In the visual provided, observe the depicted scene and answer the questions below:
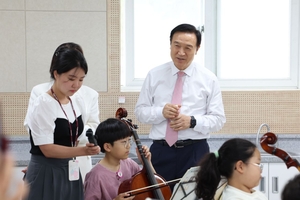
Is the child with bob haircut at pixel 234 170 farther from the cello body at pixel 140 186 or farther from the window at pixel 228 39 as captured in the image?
the window at pixel 228 39

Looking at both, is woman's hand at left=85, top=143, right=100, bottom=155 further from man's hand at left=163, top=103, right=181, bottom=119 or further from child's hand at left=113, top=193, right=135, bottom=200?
man's hand at left=163, top=103, right=181, bottom=119

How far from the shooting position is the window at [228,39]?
14.0 ft

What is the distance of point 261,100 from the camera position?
4113 mm

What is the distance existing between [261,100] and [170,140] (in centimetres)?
171

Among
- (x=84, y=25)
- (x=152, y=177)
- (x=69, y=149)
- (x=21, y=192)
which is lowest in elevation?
(x=152, y=177)

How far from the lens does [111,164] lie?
250 centimetres

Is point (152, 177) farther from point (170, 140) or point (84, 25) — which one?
point (84, 25)

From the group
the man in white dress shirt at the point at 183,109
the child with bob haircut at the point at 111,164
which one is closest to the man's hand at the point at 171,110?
the man in white dress shirt at the point at 183,109

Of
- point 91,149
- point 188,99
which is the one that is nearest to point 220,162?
point 91,149

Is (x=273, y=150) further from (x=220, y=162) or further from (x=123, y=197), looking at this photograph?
(x=123, y=197)

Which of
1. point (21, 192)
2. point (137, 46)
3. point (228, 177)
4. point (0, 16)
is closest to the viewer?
point (21, 192)

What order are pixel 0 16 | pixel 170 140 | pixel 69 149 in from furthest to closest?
pixel 0 16, pixel 170 140, pixel 69 149

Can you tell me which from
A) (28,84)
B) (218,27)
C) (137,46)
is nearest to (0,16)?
(28,84)

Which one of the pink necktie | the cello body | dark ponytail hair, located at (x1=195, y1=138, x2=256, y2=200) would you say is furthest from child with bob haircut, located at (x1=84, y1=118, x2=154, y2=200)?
dark ponytail hair, located at (x1=195, y1=138, x2=256, y2=200)
